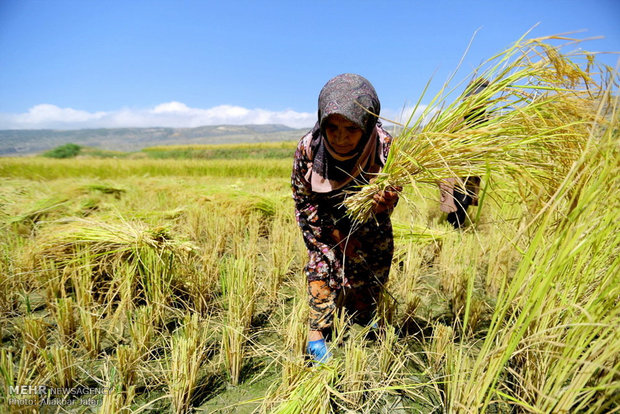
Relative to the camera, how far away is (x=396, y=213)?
12.7ft

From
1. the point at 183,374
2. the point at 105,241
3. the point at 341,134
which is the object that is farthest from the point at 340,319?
the point at 105,241

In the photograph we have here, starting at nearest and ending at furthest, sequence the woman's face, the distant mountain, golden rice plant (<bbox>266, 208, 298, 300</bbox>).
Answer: the woman's face < golden rice plant (<bbox>266, 208, 298, 300</bbox>) < the distant mountain

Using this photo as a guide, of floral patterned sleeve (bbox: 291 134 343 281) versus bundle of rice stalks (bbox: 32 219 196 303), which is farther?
bundle of rice stalks (bbox: 32 219 196 303)

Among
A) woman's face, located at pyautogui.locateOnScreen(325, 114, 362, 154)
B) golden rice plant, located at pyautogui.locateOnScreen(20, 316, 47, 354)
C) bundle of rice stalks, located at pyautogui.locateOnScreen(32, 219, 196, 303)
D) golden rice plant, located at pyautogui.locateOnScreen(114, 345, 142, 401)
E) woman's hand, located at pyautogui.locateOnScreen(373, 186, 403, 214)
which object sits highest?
woman's face, located at pyautogui.locateOnScreen(325, 114, 362, 154)

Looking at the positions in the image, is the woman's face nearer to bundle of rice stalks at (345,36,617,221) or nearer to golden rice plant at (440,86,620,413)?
bundle of rice stalks at (345,36,617,221)

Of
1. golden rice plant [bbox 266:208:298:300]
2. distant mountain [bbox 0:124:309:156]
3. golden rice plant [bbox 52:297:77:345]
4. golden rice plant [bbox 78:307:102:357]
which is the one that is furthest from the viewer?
distant mountain [bbox 0:124:309:156]

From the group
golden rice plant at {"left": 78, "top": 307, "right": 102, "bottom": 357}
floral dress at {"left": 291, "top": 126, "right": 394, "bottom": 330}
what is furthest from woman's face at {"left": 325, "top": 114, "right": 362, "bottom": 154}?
golden rice plant at {"left": 78, "top": 307, "right": 102, "bottom": 357}

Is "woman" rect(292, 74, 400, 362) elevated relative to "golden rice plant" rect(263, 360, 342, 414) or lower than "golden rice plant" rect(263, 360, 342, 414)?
elevated

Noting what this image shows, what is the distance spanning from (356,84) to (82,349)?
189 centimetres

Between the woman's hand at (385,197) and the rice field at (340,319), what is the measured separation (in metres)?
0.05

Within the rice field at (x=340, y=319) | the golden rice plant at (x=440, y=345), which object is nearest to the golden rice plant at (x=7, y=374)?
the rice field at (x=340, y=319)

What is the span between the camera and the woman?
133 centimetres

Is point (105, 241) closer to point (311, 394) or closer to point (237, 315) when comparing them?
point (237, 315)

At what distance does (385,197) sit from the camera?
1263mm
